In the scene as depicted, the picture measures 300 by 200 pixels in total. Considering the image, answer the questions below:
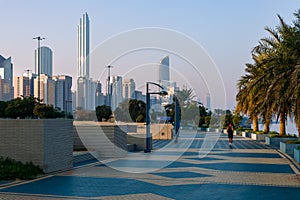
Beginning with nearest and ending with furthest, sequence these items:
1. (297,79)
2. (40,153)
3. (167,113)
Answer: (40,153) < (297,79) < (167,113)

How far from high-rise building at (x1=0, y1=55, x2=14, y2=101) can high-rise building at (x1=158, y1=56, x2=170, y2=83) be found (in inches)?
1300

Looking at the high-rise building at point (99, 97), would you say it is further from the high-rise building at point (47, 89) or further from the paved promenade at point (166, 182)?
the high-rise building at point (47, 89)

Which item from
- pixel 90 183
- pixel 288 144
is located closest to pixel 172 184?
pixel 90 183

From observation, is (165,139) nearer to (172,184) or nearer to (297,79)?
(297,79)

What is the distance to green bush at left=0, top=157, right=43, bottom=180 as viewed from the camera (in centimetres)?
1310

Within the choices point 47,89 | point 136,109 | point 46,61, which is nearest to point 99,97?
point 136,109

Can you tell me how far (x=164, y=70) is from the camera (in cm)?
3491

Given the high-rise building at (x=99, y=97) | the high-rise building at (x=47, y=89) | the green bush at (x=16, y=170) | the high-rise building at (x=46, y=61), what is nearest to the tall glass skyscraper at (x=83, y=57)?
the high-rise building at (x=99, y=97)

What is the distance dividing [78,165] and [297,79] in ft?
30.9

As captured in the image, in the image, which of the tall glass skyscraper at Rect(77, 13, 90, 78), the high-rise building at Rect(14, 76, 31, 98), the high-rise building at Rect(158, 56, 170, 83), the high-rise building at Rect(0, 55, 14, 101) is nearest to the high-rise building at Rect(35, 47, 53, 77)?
the high-rise building at Rect(14, 76, 31, 98)

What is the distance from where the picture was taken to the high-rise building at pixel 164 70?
31.9 meters

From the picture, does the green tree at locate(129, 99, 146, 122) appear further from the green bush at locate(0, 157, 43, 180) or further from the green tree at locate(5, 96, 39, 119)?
the green bush at locate(0, 157, 43, 180)

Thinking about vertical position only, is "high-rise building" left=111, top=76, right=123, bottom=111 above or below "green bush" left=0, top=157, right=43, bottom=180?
above

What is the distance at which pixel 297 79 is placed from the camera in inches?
651
